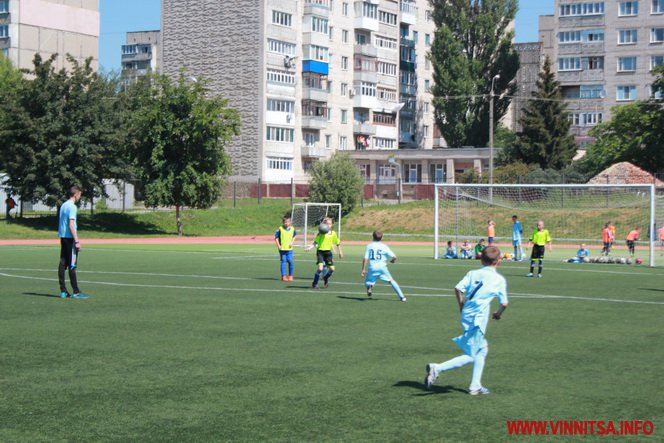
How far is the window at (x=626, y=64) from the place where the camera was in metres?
101

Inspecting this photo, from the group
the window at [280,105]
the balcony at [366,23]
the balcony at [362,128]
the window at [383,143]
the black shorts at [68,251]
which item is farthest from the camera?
the window at [383,143]

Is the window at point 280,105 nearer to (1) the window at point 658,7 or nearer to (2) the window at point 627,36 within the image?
(2) the window at point 627,36

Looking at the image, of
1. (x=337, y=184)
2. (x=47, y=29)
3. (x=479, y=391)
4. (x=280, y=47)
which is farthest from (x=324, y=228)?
(x=47, y=29)

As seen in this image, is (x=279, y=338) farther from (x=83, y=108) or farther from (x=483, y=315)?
(x=83, y=108)

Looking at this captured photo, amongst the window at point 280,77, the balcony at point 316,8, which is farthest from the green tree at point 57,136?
the balcony at point 316,8

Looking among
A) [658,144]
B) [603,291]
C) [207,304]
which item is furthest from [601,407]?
[658,144]

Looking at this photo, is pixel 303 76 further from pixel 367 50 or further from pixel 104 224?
pixel 104 224

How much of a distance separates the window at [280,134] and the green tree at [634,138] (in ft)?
94.7

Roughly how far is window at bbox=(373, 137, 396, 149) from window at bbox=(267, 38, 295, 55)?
17.9 m

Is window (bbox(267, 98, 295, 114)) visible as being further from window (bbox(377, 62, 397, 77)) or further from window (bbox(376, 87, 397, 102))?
window (bbox(377, 62, 397, 77))

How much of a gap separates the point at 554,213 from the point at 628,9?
4883 cm

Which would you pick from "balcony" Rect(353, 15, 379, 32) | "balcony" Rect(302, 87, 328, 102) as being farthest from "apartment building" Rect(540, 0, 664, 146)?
"balcony" Rect(302, 87, 328, 102)

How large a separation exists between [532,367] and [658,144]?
7055cm

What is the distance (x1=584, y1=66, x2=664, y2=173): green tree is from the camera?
78.4 m
